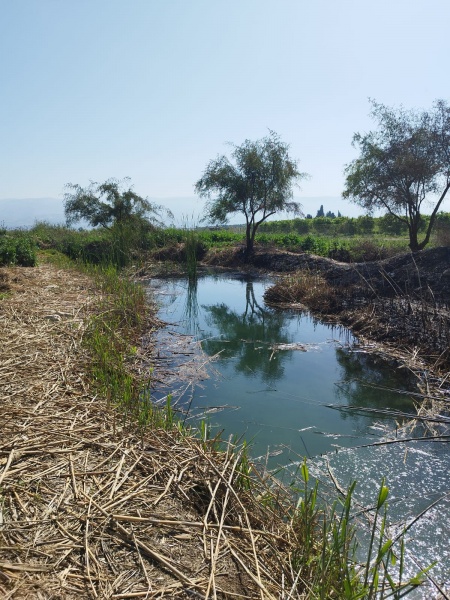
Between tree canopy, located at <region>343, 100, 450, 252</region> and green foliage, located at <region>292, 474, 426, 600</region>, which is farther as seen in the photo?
tree canopy, located at <region>343, 100, 450, 252</region>

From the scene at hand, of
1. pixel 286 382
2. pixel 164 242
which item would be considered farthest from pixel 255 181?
pixel 286 382

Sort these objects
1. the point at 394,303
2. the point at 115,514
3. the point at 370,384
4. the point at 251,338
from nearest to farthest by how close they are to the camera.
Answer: the point at 115,514 → the point at 370,384 → the point at 251,338 → the point at 394,303

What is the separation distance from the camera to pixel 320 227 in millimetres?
33969

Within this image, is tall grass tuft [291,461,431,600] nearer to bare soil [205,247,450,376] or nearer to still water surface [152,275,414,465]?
still water surface [152,275,414,465]

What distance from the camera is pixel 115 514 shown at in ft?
8.59

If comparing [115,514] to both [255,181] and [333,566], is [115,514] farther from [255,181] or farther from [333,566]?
[255,181]

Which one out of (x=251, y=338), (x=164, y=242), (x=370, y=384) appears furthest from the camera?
(x=164, y=242)

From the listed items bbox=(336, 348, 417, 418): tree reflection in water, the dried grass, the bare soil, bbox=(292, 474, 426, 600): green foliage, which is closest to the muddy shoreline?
the bare soil

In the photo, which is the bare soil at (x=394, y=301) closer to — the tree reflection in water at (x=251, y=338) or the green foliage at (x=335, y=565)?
the tree reflection in water at (x=251, y=338)

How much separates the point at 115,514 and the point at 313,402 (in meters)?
4.10

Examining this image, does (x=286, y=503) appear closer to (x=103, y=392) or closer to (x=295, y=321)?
(x=103, y=392)

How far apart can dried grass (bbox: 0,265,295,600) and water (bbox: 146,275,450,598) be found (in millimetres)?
724

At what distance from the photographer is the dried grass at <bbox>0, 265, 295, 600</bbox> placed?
2.21 metres

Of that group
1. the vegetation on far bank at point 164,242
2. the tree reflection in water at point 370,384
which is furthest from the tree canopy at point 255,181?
the tree reflection in water at point 370,384
